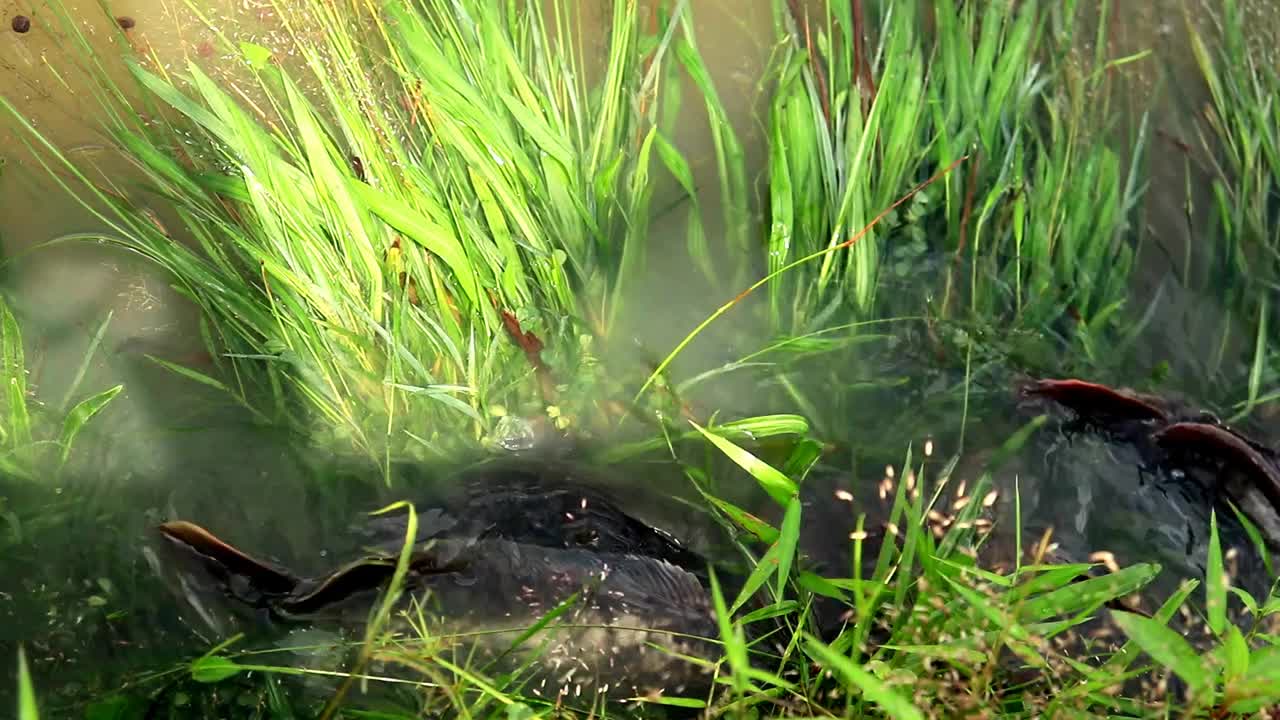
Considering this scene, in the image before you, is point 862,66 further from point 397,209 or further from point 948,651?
point 948,651

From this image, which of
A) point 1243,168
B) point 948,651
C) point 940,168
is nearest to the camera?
point 948,651

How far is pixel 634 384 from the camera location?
1.30m

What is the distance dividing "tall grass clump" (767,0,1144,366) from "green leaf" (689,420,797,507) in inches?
14.6

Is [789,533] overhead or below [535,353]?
below

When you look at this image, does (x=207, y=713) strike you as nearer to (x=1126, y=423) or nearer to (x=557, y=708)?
(x=557, y=708)

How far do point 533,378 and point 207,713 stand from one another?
0.63 metres

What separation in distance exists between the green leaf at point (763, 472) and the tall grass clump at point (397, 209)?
0.32 meters

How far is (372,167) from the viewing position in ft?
3.84

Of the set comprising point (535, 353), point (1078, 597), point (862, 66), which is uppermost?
point (862, 66)

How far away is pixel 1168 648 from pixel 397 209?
3.32 feet

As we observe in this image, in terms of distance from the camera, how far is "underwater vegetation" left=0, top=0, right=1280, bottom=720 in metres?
1.09

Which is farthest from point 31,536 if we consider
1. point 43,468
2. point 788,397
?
point 788,397

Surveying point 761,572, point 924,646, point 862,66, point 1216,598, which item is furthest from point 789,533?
point 862,66

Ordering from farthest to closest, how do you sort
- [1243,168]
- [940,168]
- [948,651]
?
[1243,168], [940,168], [948,651]
